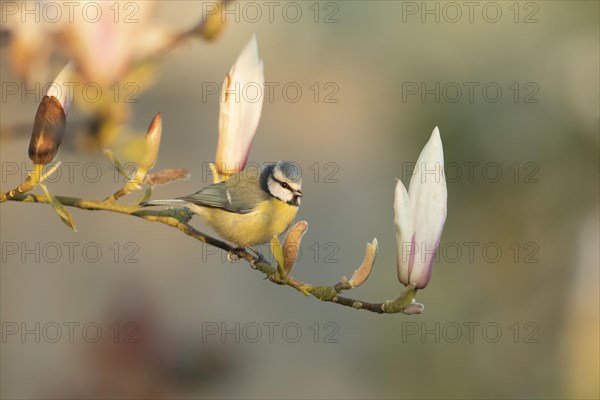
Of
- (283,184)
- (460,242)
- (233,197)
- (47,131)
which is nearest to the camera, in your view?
(47,131)

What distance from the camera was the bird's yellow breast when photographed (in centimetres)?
90

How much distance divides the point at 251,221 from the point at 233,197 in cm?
3

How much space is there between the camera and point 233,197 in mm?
934

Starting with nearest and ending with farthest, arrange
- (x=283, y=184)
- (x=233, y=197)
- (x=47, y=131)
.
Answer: (x=47, y=131) < (x=233, y=197) < (x=283, y=184)

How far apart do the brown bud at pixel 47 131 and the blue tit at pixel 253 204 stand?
0.34 meters

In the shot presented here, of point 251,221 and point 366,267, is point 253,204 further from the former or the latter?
point 366,267

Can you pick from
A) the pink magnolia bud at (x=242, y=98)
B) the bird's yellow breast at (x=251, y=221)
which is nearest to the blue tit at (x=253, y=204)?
the bird's yellow breast at (x=251, y=221)

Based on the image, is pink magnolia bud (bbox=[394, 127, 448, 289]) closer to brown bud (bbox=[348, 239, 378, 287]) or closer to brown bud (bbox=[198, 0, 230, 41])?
brown bud (bbox=[348, 239, 378, 287])

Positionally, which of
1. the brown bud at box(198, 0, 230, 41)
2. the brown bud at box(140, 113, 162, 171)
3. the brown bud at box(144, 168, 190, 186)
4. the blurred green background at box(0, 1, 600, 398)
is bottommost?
the blurred green background at box(0, 1, 600, 398)

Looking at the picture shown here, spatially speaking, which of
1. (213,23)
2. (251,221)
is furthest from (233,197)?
(213,23)

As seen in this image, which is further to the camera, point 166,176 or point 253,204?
point 253,204

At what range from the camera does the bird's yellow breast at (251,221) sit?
0.90m

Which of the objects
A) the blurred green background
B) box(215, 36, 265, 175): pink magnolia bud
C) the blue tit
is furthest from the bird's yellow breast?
the blurred green background

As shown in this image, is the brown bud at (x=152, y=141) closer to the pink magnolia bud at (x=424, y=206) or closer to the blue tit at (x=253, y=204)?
the pink magnolia bud at (x=424, y=206)
